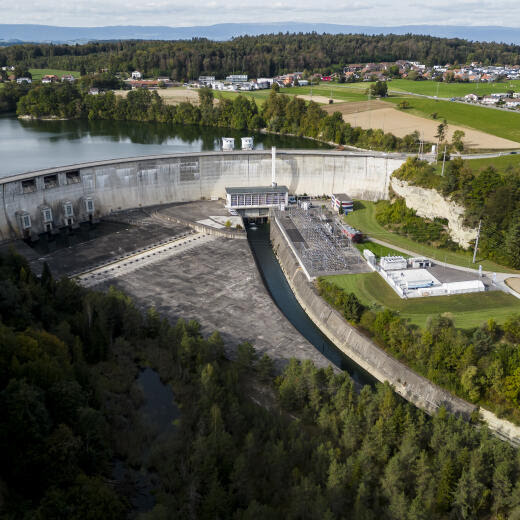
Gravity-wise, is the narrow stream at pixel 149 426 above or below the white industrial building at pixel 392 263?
below

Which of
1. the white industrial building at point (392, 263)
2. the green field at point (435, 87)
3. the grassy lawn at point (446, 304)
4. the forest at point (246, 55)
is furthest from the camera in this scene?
the forest at point (246, 55)

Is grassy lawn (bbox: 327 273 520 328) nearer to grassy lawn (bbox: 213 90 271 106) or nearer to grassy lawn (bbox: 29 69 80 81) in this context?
grassy lawn (bbox: 213 90 271 106)

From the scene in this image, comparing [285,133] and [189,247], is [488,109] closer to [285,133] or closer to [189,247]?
[285,133]

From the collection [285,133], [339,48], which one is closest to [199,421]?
[285,133]

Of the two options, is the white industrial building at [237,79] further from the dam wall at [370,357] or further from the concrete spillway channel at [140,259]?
the dam wall at [370,357]

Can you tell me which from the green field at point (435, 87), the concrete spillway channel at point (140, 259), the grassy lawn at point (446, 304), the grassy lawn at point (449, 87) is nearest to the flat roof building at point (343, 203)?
the concrete spillway channel at point (140, 259)

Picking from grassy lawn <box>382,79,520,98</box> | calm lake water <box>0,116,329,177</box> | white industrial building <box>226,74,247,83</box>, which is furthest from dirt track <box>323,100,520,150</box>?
white industrial building <box>226,74,247,83</box>
